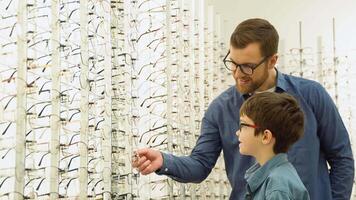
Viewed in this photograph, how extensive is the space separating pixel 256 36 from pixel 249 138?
35cm

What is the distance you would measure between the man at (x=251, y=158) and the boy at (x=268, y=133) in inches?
10.4

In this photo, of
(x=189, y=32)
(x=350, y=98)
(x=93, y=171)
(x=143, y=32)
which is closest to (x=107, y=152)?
(x=93, y=171)

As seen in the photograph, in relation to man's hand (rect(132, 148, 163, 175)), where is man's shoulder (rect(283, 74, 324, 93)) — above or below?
above

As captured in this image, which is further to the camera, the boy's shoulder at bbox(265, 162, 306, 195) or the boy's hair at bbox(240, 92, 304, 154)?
the boy's hair at bbox(240, 92, 304, 154)

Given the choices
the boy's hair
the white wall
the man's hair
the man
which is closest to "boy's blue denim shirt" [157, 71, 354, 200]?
the man

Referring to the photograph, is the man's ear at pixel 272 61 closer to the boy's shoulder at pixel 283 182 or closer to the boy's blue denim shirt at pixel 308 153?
the boy's blue denim shirt at pixel 308 153

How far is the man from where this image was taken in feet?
5.08

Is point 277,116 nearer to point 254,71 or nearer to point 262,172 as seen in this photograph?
point 262,172

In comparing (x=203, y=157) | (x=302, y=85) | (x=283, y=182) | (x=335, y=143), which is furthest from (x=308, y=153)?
(x=283, y=182)

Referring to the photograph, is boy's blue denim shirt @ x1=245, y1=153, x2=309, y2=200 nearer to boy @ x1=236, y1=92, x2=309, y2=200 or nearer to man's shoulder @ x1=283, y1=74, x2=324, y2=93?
boy @ x1=236, y1=92, x2=309, y2=200

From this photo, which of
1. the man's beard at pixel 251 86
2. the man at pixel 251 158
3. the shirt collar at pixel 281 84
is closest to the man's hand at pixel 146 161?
the man at pixel 251 158

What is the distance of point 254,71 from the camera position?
1.56 m

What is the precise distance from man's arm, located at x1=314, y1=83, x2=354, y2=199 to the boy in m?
0.31

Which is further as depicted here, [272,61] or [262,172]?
[272,61]
